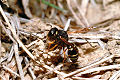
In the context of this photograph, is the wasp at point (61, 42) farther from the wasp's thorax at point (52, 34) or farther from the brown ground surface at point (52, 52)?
the brown ground surface at point (52, 52)

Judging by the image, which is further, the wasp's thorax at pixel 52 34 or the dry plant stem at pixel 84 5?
the dry plant stem at pixel 84 5

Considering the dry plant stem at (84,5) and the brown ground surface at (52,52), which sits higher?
the dry plant stem at (84,5)

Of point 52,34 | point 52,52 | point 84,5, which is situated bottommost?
point 52,52

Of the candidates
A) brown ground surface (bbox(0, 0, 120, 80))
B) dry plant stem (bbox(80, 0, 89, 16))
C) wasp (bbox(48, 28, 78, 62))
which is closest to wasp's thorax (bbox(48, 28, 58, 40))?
wasp (bbox(48, 28, 78, 62))

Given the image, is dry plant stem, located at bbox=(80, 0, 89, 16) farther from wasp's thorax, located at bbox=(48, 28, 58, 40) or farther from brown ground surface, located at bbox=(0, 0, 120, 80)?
wasp's thorax, located at bbox=(48, 28, 58, 40)

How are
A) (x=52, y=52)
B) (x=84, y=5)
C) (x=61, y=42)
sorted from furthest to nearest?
(x=84, y=5) < (x=61, y=42) < (x=52, y=52)

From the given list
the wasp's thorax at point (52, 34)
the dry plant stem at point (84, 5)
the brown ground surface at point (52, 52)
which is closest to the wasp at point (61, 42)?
the wasp's thorax at point (52, 34)

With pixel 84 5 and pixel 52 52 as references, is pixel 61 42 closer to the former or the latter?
pixel 52 52

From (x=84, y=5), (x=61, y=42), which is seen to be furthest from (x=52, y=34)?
(x=84, y=5)
